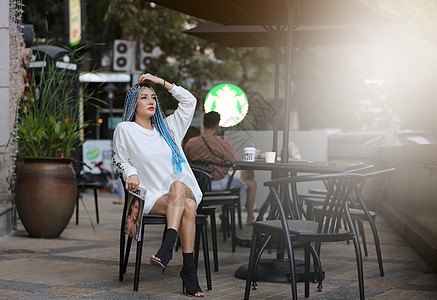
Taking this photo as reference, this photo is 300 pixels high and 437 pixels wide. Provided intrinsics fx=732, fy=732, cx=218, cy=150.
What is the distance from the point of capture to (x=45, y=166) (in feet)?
27.8

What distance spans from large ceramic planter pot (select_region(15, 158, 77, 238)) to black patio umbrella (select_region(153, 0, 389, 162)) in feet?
8.12

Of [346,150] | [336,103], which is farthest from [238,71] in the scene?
[336,103]

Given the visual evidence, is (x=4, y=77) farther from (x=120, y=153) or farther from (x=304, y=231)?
(x=304, y=231)

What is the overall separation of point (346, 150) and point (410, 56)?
8526mm

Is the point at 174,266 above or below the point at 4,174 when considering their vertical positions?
below

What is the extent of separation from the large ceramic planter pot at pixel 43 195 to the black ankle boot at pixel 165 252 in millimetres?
3625

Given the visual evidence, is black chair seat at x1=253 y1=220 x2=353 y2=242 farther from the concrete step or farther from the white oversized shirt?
the concrete step

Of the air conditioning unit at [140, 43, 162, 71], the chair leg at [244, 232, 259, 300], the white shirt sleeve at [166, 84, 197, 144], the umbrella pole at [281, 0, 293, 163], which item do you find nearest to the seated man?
the umbrella pole at [281, 0, 293, 163]

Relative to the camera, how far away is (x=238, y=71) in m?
25.3

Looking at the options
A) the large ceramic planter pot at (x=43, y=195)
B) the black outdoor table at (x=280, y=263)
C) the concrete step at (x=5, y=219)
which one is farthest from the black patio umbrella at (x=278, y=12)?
the concrete step at (x=5, y=219)

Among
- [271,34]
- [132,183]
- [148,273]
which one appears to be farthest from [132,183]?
[271,34]

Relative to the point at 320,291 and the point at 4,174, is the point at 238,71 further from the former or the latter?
the point at 320,291

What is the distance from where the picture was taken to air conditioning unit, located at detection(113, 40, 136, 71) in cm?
Answer: 2109

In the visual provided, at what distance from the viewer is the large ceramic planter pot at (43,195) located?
8.43 m
